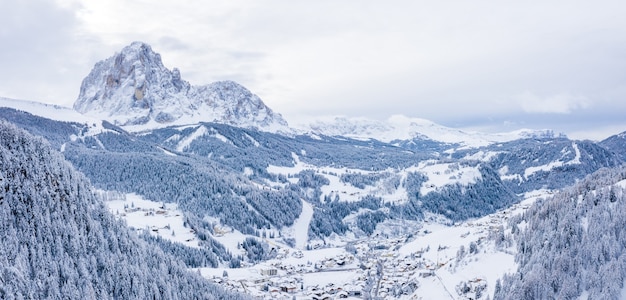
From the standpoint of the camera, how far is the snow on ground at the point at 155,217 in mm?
145500

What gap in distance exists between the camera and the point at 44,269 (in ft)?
200

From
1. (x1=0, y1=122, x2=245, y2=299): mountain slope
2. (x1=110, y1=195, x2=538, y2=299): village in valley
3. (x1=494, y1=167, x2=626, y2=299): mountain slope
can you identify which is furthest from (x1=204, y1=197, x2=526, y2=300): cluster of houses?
(x1=0, y1=122, x2=245, y2=299): mountain slope

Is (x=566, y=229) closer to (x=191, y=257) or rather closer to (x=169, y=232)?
(x=191, y=257)

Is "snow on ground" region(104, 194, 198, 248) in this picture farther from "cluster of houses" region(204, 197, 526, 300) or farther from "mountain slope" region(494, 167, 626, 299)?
"mountain slope" region(494, 167, 626, 299)

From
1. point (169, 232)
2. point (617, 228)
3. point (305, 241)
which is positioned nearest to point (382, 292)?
point (617, 228)

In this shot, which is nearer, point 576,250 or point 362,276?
point 576,250

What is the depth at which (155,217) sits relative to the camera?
537 feet

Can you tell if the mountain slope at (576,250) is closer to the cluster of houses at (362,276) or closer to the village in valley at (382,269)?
the village in valley at (382,269)

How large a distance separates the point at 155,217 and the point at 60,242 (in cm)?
10083

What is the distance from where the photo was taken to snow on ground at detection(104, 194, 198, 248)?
477 ft

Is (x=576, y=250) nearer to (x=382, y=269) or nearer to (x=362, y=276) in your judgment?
(x=362, y=276)

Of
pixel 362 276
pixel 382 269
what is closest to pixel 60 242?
pixel 362 276

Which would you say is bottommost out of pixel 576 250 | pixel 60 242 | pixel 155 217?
pixel 155 217

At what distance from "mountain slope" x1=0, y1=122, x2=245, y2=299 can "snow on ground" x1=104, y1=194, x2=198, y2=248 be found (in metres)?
58.9
